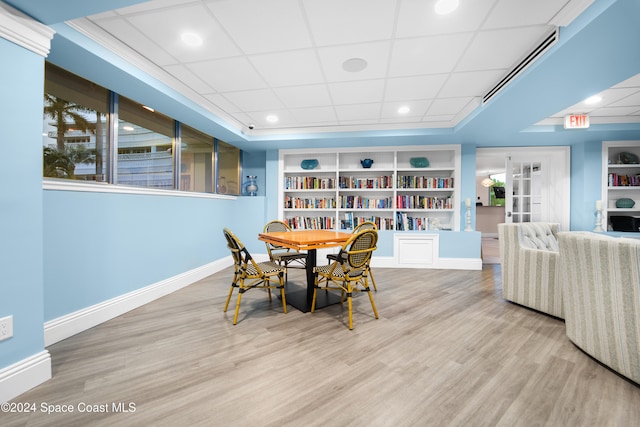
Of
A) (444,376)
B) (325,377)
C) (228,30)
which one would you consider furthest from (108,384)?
(228,30)

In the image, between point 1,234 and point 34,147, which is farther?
point 34,147

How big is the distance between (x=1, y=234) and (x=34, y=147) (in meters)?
0.57

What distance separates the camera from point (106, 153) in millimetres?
2676

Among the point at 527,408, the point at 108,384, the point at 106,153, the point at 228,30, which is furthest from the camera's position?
the point at 106,153

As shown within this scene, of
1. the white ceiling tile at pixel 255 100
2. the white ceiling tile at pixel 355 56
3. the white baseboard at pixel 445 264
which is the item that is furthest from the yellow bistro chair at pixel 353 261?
the white baseboard at pixel 445 264

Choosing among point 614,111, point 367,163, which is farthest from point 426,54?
point 614,111

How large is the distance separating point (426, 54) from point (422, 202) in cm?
329

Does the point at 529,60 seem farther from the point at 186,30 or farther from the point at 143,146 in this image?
the point at 143,146

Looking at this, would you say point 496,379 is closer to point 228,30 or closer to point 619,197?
point 228,30

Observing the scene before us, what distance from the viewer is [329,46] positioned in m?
2.32

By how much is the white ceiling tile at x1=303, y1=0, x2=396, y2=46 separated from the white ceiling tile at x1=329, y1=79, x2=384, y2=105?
771 mm

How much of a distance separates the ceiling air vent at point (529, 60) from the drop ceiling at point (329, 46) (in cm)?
5

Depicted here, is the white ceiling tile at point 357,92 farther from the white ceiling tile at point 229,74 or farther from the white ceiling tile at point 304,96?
the white ceiling tile at point 229,74

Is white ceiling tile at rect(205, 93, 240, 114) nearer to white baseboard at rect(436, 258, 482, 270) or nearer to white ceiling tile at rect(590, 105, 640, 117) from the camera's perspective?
white baseboard at rect(436, 258, 482, 270)
